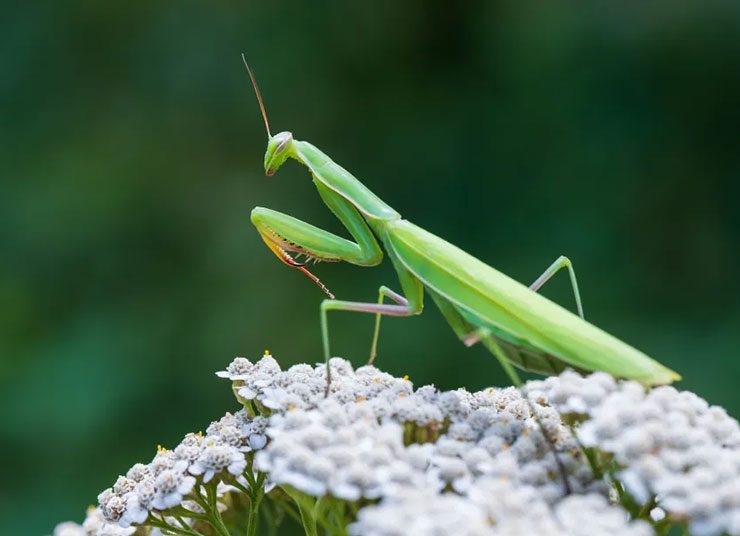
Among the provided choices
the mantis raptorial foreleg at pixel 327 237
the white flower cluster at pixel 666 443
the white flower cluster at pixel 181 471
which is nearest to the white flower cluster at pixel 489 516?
the white flower cluster at pixel 666 443

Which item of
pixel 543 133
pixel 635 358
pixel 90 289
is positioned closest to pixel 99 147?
pixel 90 289

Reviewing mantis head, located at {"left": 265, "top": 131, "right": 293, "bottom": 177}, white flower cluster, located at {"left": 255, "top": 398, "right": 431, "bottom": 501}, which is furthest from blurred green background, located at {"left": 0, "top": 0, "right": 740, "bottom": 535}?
white flower cluster, located at {"left": 255, "top": 398, "right": 431, "bottom": 501}

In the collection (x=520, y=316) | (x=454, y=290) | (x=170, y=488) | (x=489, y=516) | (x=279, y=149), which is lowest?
(x=489, y=516)

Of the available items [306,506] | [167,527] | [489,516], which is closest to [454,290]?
[306,506]

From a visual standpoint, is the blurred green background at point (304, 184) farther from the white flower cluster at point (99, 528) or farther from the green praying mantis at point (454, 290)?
the white flower cluster at point (99, 528)

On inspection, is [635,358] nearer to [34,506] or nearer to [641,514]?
[641,514]

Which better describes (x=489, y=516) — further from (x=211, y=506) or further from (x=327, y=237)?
(x=327, y=237)
